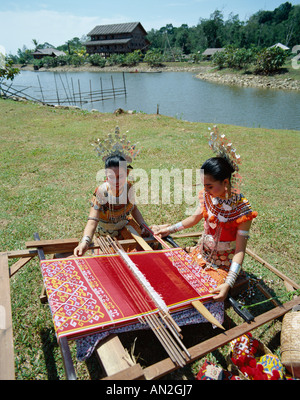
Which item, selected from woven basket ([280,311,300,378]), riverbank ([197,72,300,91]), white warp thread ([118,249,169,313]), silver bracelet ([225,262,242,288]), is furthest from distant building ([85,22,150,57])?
woven basket ([280,311,300,378])

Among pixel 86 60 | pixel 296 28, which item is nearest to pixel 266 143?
pixel 296 28

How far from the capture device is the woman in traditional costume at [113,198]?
303 centimetres

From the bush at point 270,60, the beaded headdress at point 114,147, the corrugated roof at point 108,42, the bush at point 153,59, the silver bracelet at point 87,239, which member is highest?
the corrugated roof at point 108,42

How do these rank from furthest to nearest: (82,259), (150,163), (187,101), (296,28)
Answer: (296,28)
(187,101)
(150,163)
(82,259)

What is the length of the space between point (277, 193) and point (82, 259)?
17.5ft

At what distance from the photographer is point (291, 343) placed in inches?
95.0

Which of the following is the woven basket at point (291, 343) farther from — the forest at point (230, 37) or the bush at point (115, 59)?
the bush at point (115, 59)

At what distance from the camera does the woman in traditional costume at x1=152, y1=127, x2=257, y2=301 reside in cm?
260

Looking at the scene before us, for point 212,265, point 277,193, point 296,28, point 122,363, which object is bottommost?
point 277,193

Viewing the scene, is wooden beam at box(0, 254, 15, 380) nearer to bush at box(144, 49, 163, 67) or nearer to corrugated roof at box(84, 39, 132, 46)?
bush at box(144, 49, 163, 67)

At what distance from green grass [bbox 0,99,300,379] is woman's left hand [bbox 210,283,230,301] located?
2.79ft

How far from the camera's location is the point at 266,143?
10.2 metres

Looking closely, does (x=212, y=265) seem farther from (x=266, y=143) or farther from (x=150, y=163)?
(x=266, y=143)

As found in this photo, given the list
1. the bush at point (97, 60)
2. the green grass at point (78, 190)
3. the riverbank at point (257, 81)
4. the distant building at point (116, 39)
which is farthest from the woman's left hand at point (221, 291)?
the distant building at point (116, 39)
